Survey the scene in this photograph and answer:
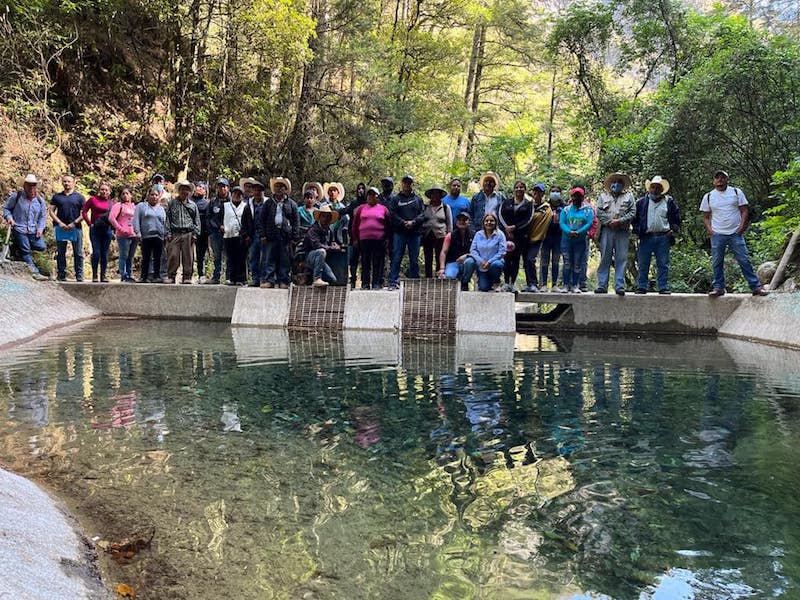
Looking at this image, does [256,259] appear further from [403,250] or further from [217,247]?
[403,250]

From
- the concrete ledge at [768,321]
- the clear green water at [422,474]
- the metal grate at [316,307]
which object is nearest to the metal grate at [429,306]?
the metal grate at [316,307]

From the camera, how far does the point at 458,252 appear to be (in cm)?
1096

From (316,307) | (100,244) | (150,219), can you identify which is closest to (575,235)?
(316,307)

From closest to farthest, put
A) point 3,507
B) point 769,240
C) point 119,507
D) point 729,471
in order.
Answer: point 3,507
point 119,507
point 729,471
point 769,240

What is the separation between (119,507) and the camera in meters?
3.25

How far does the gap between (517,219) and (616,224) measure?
5.18ft

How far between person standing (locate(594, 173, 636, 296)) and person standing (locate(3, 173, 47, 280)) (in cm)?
965

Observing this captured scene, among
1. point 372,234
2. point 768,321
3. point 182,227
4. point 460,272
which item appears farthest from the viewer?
point 182,227

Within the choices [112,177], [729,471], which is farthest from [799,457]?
[112,177]

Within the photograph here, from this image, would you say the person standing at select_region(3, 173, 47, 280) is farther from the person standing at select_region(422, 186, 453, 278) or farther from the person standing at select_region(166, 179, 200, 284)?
the person standing at select_region(422, 186, 453, 278)

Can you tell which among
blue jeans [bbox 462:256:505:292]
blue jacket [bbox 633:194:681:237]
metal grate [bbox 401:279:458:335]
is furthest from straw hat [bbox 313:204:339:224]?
blue jacket [bbox 633:194:681:237]

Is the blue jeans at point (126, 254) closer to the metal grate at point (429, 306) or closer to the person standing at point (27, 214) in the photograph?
the person standing at point (27, 214)

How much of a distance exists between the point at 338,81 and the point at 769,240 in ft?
49.8

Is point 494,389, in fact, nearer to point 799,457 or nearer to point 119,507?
point 799,457
